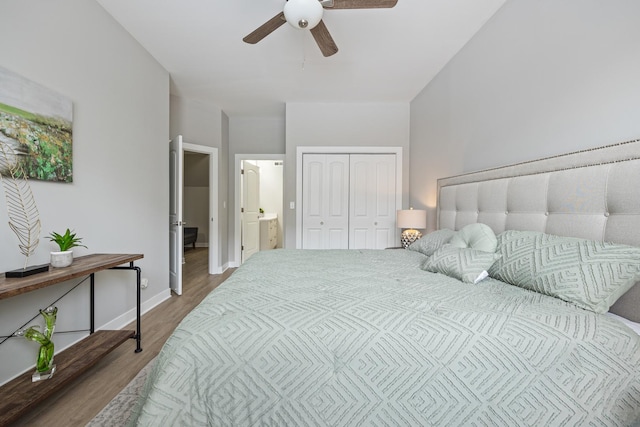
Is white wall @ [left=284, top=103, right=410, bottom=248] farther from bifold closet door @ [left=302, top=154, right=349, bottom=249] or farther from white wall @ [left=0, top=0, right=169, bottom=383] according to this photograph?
white wall @ [left=0, top=0, right=169, bottom=383]

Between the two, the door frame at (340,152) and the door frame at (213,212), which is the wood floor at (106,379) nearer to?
the door frame at (213,212)

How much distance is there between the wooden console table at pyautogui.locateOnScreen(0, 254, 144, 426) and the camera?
122 cm

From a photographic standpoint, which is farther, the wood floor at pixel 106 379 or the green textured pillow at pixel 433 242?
the green textured pillow at pixel 433 242

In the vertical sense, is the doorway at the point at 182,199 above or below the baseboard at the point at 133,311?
above

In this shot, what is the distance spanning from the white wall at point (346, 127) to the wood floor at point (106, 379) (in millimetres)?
2228

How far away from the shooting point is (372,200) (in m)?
4.04

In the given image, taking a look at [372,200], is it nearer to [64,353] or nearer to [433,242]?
[433,242]

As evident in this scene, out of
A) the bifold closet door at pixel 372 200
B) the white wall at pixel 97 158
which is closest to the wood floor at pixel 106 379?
the white wall at pixel 97 158

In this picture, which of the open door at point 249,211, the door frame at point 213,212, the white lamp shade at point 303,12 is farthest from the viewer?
the open door at point 249,211

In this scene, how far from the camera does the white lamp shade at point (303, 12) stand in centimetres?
171

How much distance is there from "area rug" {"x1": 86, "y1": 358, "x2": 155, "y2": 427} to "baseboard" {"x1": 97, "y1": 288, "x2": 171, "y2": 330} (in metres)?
0.90

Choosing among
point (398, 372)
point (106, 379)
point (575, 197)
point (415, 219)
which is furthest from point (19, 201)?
point (415, 219)

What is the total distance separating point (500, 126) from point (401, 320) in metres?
1.90

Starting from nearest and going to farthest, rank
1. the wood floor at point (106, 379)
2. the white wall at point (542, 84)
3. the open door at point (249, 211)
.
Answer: the white wall at point (542, 84) → the wood floor at point (106, 379) → the open door at point (249, 211)
